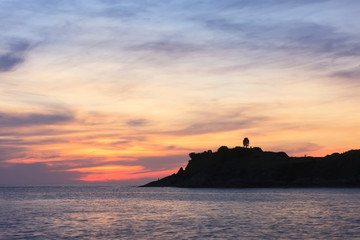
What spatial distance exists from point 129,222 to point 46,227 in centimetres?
1159

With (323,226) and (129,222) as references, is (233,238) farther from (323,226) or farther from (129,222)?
(129,222)

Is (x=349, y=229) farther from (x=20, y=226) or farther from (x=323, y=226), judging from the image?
(x=20, y=226)

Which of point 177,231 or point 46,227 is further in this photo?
point 46,227

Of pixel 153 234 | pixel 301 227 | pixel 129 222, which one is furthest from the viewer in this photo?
pixel 129 222

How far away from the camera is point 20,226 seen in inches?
2158

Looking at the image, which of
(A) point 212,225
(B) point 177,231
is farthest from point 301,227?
(B) point 177,231

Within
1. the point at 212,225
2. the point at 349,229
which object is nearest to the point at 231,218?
the point at 212,225

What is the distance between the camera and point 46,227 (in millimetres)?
53281

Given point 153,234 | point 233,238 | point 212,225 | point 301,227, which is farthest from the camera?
point 212,225

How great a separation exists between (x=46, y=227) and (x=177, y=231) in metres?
17.7

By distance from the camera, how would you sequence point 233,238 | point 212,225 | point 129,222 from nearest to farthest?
point 233,238
point 212,225
point 129,222

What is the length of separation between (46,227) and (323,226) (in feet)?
116

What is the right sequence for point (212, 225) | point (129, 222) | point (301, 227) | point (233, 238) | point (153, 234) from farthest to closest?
1. point (129, 222)
2. point (212, 225)
3. point (301, 227)
4. point (153, 234)
5. point (233, 238)

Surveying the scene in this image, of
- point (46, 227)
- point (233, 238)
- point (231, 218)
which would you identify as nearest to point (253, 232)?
point (233, 238)
